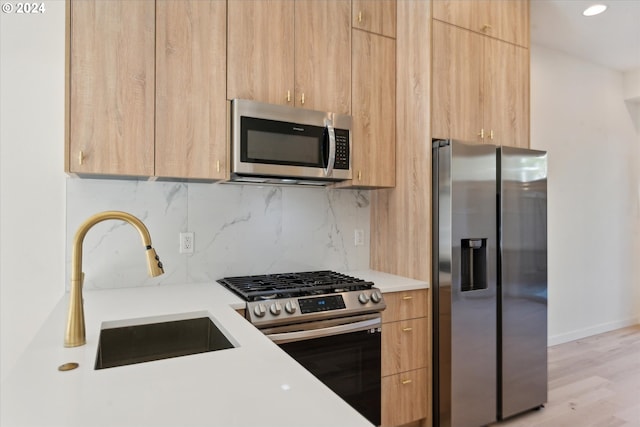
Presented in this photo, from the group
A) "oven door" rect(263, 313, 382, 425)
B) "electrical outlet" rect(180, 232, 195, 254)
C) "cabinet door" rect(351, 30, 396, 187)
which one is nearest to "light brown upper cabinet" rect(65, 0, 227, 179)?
"electrical outlet" rect(180, 232, 195, 254)

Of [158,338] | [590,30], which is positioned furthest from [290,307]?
[590,30]

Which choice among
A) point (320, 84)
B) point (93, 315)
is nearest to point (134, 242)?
point (93, 315)

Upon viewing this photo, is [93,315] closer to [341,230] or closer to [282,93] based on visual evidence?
[282,93]

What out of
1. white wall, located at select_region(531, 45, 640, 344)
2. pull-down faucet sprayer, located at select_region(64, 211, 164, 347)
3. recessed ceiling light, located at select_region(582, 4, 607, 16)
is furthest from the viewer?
white wall, located at select_region(531, 45, 640, 344)

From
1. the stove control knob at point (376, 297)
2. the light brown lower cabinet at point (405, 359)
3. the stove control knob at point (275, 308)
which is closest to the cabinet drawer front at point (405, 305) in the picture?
the light brown lower cabinet at point (405, 359)

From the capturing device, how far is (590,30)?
3406 mm

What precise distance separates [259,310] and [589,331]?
4068 millimetres

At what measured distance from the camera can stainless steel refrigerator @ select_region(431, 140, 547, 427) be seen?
2273 mm

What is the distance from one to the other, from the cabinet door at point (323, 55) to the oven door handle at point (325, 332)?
127 cm

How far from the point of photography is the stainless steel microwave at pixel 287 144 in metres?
2.06

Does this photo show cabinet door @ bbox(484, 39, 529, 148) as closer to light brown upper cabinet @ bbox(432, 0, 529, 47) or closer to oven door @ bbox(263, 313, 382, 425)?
light brown upper cabinet @ bbox(432, 0, 529, 47)

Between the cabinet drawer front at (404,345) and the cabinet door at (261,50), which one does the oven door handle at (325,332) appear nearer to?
Result: the cabinet drawer front at (404,345)

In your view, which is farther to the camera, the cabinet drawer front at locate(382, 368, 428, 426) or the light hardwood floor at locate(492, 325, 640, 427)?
the light hardwood floor at locate(492, 325, 640, 427)

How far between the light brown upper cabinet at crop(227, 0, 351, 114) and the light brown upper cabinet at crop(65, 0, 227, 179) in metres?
0.11
